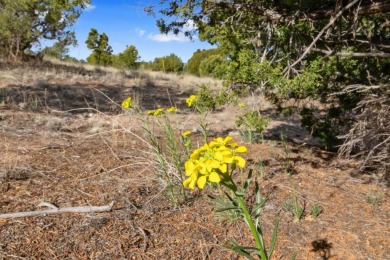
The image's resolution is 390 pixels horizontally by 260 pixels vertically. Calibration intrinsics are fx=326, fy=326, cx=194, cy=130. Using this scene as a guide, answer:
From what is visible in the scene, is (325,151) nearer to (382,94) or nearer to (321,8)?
(382,94)

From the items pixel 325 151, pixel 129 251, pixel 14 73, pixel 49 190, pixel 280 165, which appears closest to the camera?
pixel 129 251

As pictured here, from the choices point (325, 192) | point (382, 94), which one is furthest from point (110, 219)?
point (382, 94)

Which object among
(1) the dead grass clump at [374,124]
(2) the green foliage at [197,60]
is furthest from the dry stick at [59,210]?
(2) the green foliage at [197,60]

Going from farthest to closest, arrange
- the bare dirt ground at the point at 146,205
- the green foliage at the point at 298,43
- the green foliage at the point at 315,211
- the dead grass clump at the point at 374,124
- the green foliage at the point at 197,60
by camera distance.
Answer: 1. the green foliage at the point at 197,60
2. the dead grass clump at the point at 374,124
3. the green foliage at the point at 298,43
4. the green foliage at the point at 315,211
5. the bare dirt ground at the point at 146,205

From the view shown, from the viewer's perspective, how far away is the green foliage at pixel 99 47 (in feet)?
93.6

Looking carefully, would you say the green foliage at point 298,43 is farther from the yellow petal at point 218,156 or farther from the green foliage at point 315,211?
the yellow petal at point 218,156

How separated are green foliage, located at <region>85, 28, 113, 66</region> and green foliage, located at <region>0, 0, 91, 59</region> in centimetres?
1257

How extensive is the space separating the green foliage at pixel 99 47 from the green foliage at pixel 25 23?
12.6m

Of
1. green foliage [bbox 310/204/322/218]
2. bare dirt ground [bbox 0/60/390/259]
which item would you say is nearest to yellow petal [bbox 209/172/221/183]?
bare dirt ground [bbox 0/60/390/259]

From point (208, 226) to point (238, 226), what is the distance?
0.26 metres

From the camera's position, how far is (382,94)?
158 inches

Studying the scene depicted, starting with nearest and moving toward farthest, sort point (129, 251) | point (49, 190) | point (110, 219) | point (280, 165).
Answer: point (129, 251), point (110, 219), point (49, 190), point (280, 165)

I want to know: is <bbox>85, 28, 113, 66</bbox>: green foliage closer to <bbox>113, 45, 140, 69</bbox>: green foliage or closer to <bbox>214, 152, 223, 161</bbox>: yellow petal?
<bbox>113, 45, 140, 69</bbox>: green foliage

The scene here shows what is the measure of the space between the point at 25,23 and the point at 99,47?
589 inches
